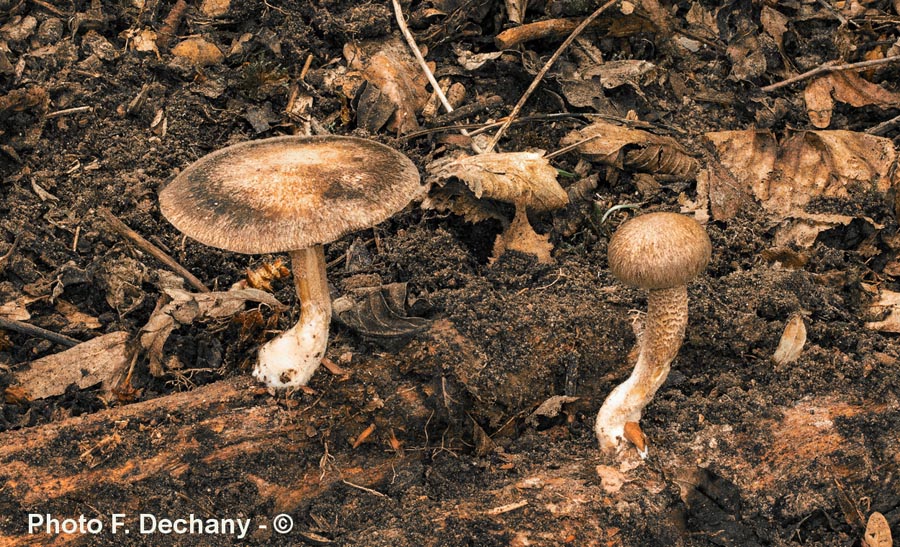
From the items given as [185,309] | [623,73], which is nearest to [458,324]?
[185,309]

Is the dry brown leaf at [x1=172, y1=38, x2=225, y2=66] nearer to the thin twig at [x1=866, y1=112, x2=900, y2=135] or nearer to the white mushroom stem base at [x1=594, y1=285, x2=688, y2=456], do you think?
the white mushroom stem base at [x1=594, y1=285, x2=688, y2=456]

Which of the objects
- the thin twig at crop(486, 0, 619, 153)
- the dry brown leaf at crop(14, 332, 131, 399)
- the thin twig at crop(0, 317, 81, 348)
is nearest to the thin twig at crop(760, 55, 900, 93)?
the thin twig at crop(486, 0, 619, 153)

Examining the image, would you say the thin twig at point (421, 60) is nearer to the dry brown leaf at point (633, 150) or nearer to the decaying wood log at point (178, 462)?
the dry brown leaf at point (633, 150)

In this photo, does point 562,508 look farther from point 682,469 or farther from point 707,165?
point 707,165

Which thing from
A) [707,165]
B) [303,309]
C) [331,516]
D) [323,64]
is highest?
[323,64]

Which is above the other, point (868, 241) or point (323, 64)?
point (323, 64)

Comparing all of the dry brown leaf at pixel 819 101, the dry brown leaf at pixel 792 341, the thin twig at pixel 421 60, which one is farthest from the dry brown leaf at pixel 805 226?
the thin twig at pixel 421 60

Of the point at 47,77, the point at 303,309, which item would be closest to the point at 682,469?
the point at 303,309

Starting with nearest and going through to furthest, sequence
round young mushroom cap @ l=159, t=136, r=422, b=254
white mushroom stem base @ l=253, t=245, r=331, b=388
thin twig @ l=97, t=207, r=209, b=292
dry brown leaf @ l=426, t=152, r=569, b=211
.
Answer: round young mushroom cap @ l=159, t=136, r=422, b=254
white mushroom stem base @ l=253, t=245, r=331, b=388
thin twig @ l=97, t=207, r=209, b=292
dry brown leaf @ l=426, t=152, r=569, b=211
